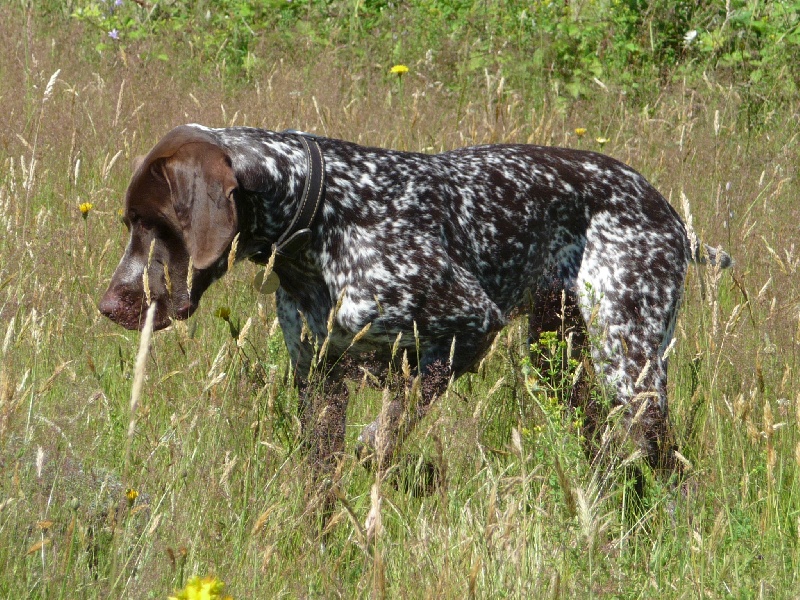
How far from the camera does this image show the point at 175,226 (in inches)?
133

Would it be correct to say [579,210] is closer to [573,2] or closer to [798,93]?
[798,93]

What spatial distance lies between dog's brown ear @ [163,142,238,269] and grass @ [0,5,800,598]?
273mm

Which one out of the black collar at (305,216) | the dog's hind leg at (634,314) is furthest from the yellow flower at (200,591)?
the dog's hind leg at (634,314)

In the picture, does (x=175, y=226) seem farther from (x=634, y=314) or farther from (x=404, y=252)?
(x=634, y=314)

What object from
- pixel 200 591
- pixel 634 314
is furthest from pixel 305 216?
pixel 200 591

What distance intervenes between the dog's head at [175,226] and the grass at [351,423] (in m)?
0.20

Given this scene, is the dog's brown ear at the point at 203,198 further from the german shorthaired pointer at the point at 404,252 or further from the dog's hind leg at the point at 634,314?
the dog's hind leg at the point at 634,314

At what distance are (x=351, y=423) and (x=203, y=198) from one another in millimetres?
1164

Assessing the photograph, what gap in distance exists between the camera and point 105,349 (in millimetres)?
4117

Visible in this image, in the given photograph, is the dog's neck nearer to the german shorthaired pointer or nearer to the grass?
the german shorthaired pointer

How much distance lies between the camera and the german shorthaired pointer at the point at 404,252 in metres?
3.36

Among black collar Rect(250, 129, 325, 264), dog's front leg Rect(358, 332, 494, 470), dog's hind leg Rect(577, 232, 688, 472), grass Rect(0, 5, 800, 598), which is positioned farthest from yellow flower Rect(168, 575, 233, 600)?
dog's hind leg Rect(577, 232, 688, 472)

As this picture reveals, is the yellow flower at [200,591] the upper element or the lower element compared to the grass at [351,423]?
upper

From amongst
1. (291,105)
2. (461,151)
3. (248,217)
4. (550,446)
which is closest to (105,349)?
(248,217)
